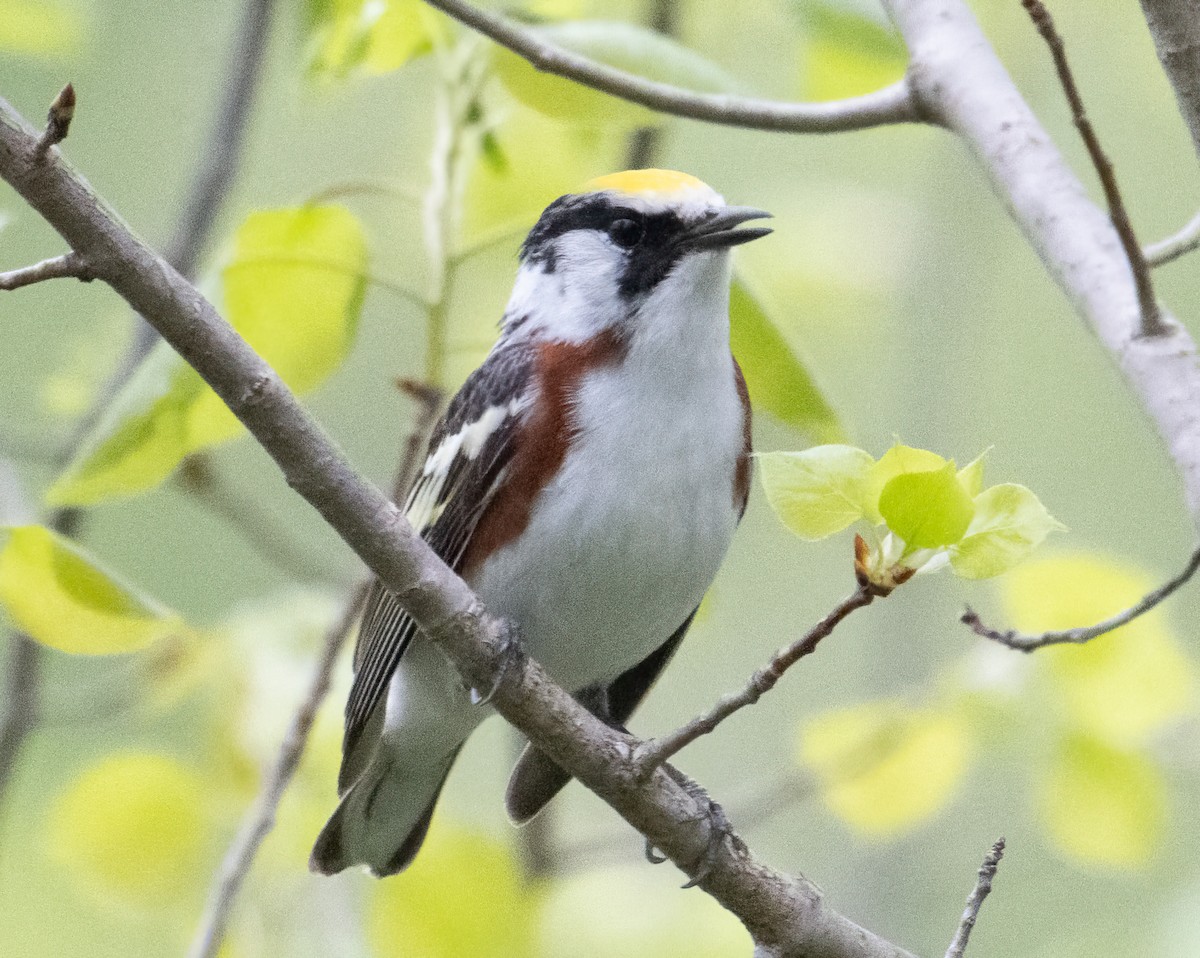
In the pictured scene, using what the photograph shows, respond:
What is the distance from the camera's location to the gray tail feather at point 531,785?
2629 millimetres

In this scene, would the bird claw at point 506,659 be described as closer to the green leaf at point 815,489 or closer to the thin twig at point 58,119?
the green leaf at point 815,489

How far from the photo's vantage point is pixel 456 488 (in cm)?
238

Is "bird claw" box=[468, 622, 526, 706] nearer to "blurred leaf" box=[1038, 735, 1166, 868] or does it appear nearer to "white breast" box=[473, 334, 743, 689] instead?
"white breast" box=[473, 334, 743, 689]

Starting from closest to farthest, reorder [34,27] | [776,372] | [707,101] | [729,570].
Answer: [707,101] < [776,372] < [34,27] < [729,570]

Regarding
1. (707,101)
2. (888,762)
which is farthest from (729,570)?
(707,101)

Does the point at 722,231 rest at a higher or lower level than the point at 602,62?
lower

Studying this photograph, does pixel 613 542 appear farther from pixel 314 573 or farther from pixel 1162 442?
pixel 314 573

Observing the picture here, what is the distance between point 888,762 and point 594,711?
1.91ft

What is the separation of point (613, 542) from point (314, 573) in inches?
48.3

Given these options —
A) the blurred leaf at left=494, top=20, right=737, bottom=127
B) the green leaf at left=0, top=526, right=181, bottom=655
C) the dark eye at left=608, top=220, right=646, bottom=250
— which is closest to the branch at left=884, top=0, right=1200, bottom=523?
the blurred leaf at left=494, top=20, right=737, bottom=127

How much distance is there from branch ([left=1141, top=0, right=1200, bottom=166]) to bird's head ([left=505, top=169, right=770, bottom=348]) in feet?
2.40

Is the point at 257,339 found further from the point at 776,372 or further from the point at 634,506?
the point at 776,372

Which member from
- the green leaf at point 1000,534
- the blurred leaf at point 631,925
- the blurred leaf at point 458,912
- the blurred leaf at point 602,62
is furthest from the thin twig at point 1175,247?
the blurred leaf at point 631,925

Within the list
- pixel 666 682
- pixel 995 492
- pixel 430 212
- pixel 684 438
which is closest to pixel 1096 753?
pixel 684 438
